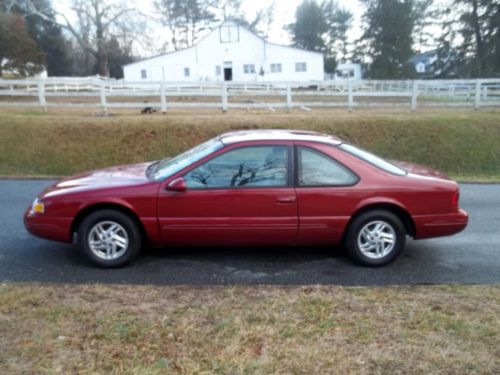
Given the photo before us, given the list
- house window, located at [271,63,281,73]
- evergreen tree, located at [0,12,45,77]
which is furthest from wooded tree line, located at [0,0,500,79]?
house window, located at [271,63,281,73]

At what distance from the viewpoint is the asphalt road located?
4.53 m

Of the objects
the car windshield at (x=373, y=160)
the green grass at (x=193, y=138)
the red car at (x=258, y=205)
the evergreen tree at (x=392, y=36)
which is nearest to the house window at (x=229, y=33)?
the evergreen tree at (x=392, y=36)

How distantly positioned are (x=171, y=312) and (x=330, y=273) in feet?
5.99

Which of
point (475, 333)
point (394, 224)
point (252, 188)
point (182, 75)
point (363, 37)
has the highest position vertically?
point (363, 37)

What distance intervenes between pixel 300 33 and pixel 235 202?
2661 inches

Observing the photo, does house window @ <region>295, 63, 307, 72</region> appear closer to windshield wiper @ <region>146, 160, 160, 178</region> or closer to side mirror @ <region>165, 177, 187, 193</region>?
windshield wiper @ <region>146, 160, 160, 178</region>

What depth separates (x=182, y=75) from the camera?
140ft

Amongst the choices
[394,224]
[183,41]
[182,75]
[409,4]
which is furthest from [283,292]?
[183,41]

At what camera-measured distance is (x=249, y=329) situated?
3377mm

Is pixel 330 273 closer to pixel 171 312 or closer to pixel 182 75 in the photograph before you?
pixel 171 312

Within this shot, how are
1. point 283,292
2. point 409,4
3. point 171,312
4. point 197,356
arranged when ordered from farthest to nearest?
point 409,4 → point 283,292 → point 171,312 → point 197,356

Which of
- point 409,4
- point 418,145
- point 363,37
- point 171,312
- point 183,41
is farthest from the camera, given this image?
point 183,41

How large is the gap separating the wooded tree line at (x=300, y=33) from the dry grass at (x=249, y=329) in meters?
32.9

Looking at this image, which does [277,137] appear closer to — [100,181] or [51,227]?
[100,181]
